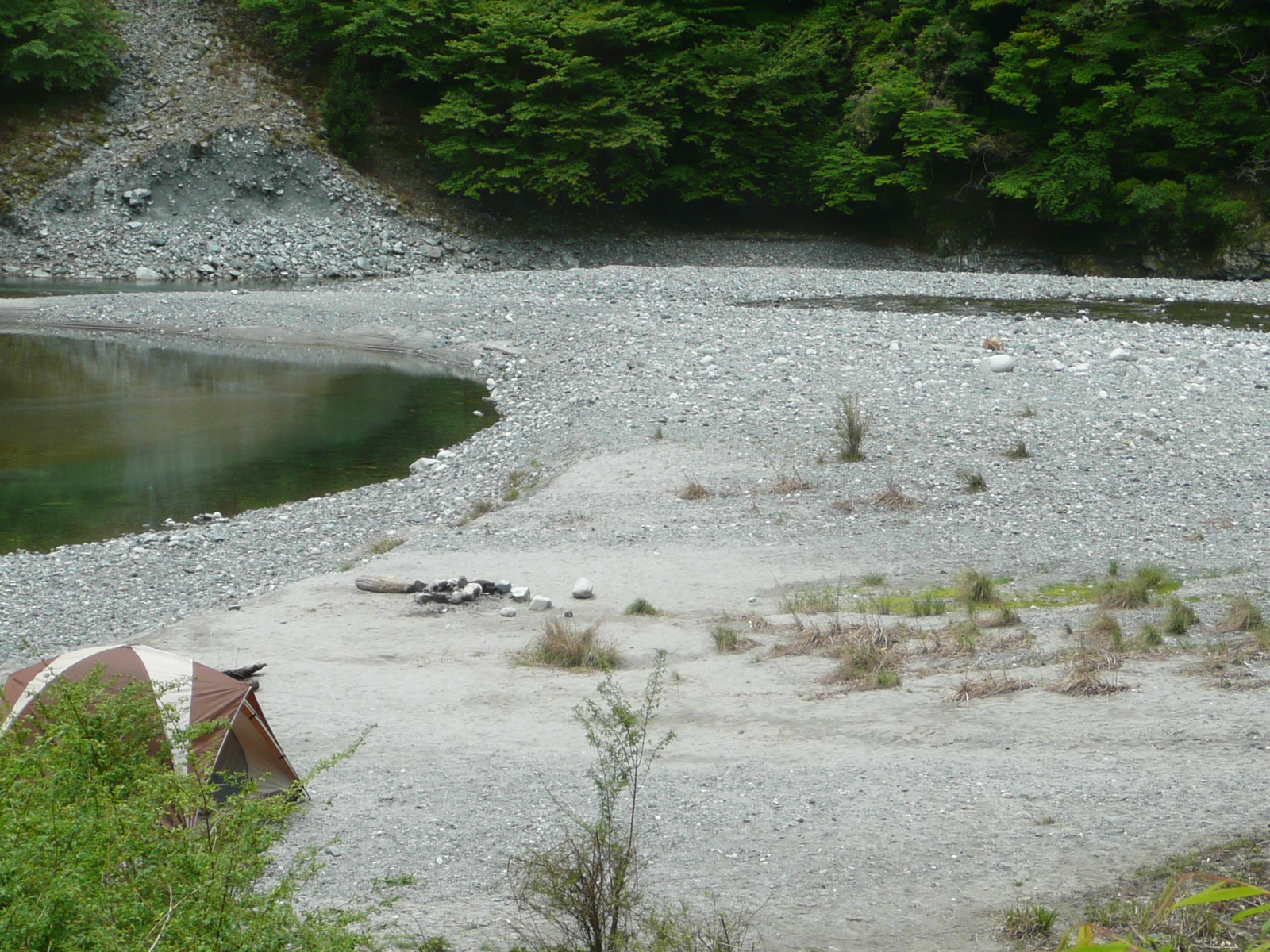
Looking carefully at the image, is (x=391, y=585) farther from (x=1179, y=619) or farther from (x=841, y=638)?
(x=1179, y=619)

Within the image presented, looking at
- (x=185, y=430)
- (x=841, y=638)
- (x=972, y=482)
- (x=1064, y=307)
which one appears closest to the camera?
(x=841, y=638)

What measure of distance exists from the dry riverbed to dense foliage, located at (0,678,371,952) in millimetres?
1226

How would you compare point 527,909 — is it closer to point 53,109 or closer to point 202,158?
point 202,158

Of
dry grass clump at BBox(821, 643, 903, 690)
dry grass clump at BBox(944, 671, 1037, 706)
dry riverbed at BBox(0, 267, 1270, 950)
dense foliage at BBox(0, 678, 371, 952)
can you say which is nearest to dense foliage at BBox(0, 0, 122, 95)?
dry riverbed at BBox(0, 267, 1270, 950)

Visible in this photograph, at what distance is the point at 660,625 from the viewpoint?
8.55 metres

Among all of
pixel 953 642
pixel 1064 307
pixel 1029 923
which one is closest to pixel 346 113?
pixel 1064 307

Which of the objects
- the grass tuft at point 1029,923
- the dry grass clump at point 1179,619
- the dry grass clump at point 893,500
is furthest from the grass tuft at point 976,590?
the grass tuft at point 1029,923

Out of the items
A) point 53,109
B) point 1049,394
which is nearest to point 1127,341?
point 1049,394

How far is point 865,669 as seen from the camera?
733cm

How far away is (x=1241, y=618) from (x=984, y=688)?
2085mm

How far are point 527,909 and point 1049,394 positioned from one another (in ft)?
39.1

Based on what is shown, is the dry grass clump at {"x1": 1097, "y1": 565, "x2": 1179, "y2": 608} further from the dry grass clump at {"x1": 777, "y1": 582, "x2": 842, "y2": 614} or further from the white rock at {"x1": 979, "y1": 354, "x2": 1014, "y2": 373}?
the white rock at {"x1": 979, "y1": 354, "x2": 1014, "y2": 373}

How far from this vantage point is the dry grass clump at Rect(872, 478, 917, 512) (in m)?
11.0

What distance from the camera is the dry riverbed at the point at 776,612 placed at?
5.13 meters
